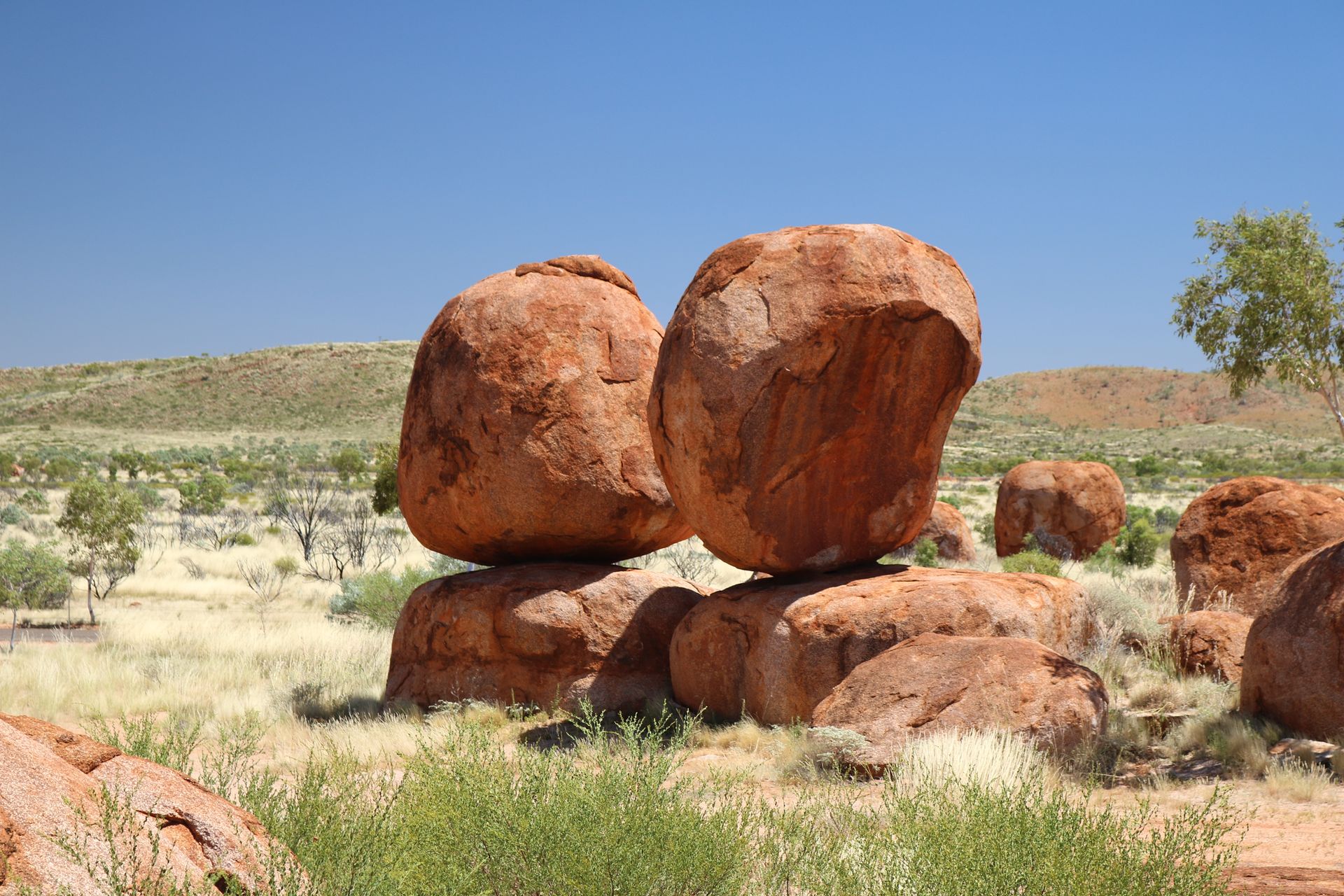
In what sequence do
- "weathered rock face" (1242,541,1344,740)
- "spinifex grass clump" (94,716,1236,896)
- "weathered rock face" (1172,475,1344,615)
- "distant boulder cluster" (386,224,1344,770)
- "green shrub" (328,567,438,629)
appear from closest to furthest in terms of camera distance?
"spinifex grass clump" (94,716,1236,896) → "weathered rock face" (1242,541,1344,740) → "distant boulder cluster" (386,224,1344,770) → "weathered rock face" (1172,475,1344,615) → "green shrub" (328,567,438,629)

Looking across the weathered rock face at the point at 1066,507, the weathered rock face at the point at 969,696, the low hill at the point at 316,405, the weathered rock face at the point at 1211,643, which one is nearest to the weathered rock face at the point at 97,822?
the weathered rock face at the point at 969,696

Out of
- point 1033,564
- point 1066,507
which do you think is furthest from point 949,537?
point 1033,564

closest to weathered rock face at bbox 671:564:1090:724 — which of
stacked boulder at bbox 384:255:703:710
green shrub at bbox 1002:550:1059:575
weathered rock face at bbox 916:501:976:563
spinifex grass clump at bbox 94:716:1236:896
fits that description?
stacked boulder at bbox 384:255:703:710

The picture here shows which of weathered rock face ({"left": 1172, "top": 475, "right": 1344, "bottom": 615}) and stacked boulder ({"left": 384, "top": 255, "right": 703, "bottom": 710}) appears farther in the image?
weathered rock face ({"left": 1172, "top": 475, "right": 1344, "bottom": 615})

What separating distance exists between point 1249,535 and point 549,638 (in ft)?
24.6

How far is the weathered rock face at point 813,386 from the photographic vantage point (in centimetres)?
760

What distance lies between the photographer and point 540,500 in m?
9.01

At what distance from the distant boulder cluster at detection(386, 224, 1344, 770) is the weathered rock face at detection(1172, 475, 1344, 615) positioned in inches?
82.8

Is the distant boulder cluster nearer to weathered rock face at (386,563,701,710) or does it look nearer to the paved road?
weathered rock face at (386,563,701,710)

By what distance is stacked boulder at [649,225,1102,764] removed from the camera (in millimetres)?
7555

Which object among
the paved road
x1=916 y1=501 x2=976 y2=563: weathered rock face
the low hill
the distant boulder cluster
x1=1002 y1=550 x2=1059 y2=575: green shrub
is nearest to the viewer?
the distant boulder cluster

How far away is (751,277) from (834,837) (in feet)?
14.4

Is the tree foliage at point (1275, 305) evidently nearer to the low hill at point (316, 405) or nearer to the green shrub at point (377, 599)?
the green shrub at point (377, 599)

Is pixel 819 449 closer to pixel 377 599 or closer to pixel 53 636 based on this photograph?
pixel 377 599
